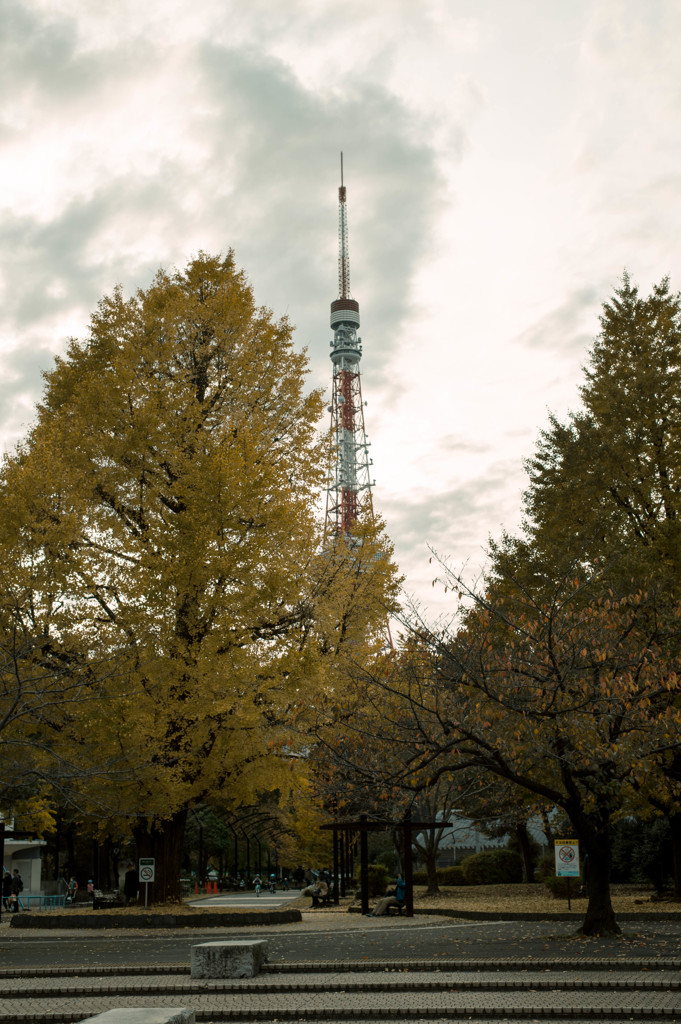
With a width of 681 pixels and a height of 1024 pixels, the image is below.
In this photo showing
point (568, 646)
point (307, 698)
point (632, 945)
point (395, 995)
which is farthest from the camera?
point (307, 698)

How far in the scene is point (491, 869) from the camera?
38.3m

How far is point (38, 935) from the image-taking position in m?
19.2

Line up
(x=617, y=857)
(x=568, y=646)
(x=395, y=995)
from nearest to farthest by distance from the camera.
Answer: (x=395, y=995), (x=568, y=646), (x=617, y=857)

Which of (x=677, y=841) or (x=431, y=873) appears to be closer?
(x=677, y=841)

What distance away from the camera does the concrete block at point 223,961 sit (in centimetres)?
1160

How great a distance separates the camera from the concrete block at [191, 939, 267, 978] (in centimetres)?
1160

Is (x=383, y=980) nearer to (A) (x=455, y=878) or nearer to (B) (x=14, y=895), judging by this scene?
(B) (x=14, y=895)

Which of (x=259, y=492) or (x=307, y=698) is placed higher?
(x=259, y=492)

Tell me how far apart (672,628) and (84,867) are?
4367 centimetres

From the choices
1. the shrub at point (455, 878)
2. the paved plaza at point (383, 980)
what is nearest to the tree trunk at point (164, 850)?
the paved plaza at point (383, 980)

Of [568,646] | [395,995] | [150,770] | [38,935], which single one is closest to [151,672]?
[150,770]

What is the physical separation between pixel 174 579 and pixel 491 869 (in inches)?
975

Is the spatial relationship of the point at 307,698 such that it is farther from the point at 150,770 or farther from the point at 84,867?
the point at 84,867

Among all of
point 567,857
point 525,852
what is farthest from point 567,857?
point 525,852
